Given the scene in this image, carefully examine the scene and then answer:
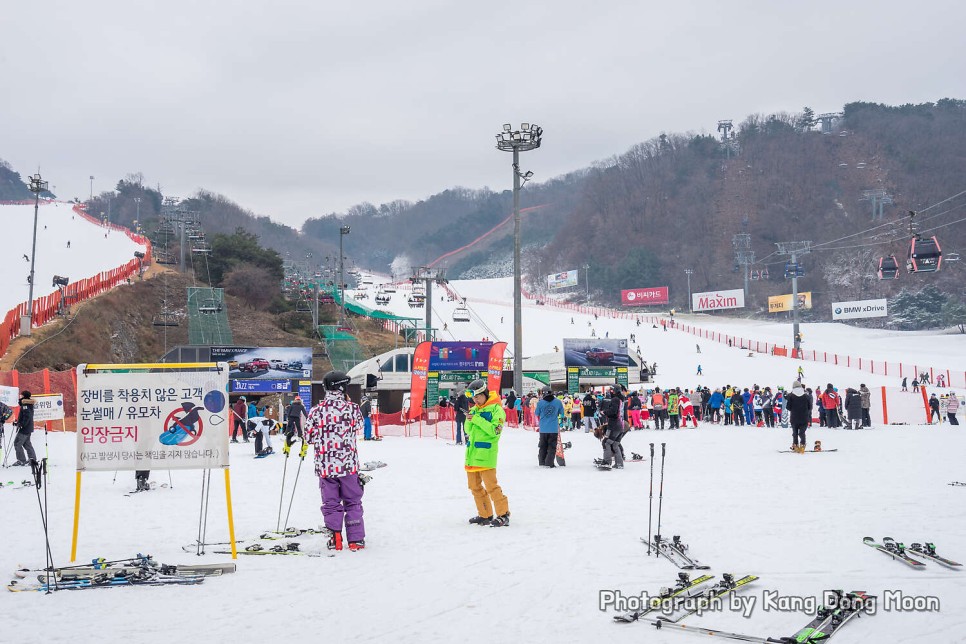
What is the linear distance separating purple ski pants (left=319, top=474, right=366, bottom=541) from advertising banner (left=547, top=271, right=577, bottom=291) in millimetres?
114182

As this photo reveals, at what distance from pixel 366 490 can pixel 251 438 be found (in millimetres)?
13021

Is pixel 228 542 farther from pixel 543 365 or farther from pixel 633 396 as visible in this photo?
pixel 543 365

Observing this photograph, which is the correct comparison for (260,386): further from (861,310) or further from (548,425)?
(861,310)

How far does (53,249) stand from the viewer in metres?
71.9

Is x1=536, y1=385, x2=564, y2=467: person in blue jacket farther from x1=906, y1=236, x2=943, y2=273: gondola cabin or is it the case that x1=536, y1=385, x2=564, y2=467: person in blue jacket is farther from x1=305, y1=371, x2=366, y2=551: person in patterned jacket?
x1=906, y1=236, x2=943, y2=273: gondola cabin

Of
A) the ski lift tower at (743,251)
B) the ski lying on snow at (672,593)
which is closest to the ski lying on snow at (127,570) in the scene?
the ski lying on snow at (672,593)

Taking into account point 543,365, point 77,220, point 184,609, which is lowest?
point 184,609

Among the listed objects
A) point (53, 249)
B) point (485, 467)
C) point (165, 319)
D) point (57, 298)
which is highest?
point (53, 249)

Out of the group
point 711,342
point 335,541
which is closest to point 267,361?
point 335,541

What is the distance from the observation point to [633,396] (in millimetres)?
23969

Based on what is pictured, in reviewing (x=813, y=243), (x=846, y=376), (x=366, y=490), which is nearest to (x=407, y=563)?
(x=366, y=490)

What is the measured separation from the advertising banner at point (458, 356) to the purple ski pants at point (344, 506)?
20.7 meters

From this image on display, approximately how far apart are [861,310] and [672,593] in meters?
89.6

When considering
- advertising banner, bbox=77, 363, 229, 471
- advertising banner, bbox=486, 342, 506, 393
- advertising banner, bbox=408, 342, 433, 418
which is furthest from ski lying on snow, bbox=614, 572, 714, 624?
advertising banner, bbox=408, 342, 433, 418
